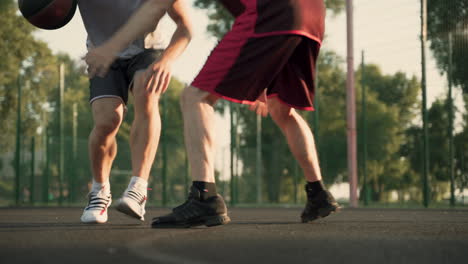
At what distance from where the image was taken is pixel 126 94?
3.88m

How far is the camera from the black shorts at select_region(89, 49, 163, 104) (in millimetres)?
3758

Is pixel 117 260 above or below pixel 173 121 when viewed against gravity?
below

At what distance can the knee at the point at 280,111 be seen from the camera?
3643 mm

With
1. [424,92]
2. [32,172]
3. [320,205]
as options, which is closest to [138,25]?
[320,205]

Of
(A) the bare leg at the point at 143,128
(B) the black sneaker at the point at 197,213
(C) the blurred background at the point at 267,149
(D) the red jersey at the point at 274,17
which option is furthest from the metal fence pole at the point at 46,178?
(D) the red jersey at the point at 274,17

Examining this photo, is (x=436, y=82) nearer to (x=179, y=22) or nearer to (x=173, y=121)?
(x=179, y=22)

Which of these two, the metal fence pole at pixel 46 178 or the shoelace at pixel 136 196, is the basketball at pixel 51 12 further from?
the metal fence pole at pixel 46 178

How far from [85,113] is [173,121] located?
4840 millimetres

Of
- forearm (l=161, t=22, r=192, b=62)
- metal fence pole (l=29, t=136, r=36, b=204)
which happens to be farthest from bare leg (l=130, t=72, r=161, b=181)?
metal fence pole (l=29, t=136, r=36, b=204)

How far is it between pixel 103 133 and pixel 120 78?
1.10ft

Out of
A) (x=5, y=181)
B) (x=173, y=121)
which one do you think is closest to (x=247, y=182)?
(x=5, y=181)

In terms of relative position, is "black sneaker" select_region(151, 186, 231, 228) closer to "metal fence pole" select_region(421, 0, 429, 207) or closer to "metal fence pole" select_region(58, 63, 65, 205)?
"metal fence pole" select_region(421, 0, 429, 207)

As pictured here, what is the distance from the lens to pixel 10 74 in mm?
19281

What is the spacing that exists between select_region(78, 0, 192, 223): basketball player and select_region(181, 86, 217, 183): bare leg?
0.23m
